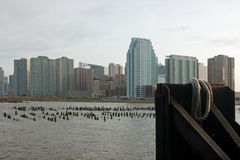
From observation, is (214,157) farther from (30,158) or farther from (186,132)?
(30,158)

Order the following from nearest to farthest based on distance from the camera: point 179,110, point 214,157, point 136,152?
point 214,157 < point 179,110 < point 136,152

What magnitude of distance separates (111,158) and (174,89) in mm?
25706

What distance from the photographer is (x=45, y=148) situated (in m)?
39.5

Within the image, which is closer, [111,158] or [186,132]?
[186,132]

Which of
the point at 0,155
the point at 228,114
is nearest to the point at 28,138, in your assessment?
the point at 0,155

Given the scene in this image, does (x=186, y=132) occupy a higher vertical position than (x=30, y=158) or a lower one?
higher

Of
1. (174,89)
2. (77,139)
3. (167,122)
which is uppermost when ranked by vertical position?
(174,89)

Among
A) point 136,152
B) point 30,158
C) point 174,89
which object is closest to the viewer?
point 174,89

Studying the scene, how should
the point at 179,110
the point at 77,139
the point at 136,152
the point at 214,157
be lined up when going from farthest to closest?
the point at 77,139 < the point at 136,152 < the point at 179,110 < the point at 214,157

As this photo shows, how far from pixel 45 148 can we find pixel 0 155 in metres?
6.29

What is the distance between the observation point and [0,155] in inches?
1334

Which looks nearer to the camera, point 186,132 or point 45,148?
point 186,132

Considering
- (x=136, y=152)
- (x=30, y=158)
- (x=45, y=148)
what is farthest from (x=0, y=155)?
(x=136, y=152)

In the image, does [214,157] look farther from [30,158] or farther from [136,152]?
[136,152]
